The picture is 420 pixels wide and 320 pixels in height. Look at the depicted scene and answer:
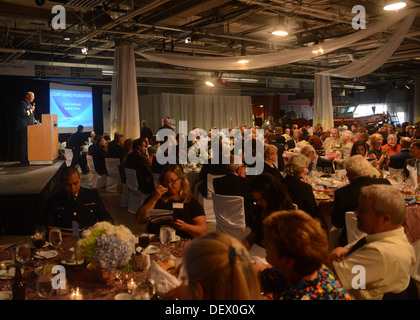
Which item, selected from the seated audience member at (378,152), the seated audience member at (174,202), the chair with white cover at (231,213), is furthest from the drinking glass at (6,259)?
the seated audience member at (378,152)

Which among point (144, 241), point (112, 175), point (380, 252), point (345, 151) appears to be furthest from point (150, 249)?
point (112, 175)

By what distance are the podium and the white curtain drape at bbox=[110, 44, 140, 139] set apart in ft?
5.02

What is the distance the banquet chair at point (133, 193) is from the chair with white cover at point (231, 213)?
9.82ft

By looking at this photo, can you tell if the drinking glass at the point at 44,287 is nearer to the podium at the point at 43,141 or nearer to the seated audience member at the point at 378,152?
the seated audience member at the point at 378,152

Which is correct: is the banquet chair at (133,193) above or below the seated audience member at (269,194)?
below

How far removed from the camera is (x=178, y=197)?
143 inches

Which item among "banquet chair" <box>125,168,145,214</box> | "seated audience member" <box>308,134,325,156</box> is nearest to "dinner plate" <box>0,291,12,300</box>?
"banquet chair" <box>125,168,145,214</box>

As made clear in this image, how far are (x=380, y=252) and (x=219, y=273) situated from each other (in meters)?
1.22

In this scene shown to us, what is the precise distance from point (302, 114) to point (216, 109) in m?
8.66

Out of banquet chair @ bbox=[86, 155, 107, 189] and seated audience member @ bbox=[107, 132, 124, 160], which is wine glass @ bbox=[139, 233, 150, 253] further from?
banquet chair @ bbox=[86, 155, 107, 189]

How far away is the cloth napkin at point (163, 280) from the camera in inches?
78.0

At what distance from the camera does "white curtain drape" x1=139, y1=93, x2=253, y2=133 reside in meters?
18.3

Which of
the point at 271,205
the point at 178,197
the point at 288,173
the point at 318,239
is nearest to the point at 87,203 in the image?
the point at 178,197

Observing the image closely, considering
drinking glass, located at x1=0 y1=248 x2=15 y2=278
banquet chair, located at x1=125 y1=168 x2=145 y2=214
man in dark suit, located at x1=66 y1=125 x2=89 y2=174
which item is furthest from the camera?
man in dark suit, located at x1=66 y1=125 x2=89 y2=174
